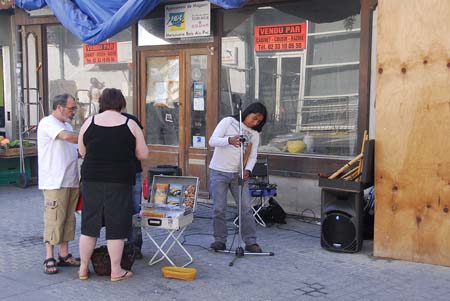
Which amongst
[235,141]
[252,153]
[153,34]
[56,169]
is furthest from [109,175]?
[153,34]

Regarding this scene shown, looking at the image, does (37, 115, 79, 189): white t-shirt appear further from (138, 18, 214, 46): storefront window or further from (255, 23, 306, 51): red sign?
(138, 18, 214, 46): storefront window

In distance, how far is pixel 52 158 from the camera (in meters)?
5.48

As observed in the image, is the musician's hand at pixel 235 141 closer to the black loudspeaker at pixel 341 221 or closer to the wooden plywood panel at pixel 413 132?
the black loudspeaker at pixel 341 221

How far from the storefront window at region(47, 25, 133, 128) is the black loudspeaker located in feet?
16.3

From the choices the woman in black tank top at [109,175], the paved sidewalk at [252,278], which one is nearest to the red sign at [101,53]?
the paved sidewalk at [252,278]

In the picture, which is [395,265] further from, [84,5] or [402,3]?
[84,5]

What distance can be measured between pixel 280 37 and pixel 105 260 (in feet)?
14.4

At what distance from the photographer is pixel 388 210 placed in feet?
19.4

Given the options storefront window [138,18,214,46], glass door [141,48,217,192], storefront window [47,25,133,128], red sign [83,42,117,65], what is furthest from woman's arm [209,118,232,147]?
red sign [83,42,117,65]

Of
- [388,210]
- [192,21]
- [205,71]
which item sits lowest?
[388,210]

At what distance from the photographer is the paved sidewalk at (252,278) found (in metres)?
4.92

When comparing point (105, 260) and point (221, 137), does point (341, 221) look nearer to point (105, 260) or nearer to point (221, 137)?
point (221, 137)

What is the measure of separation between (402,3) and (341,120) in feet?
7.67

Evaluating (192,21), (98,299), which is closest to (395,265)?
(98,299)
